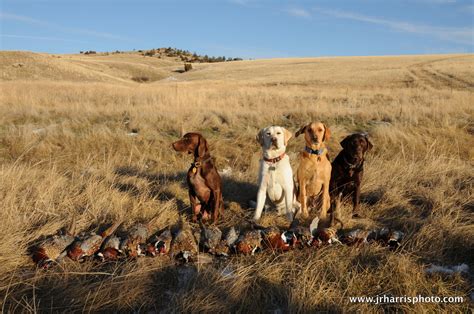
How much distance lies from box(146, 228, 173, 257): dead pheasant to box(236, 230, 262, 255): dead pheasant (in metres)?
0.70

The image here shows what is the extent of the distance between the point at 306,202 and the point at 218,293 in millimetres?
2167

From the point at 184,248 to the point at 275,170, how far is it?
146 cm

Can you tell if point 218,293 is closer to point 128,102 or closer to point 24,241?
point 24,241

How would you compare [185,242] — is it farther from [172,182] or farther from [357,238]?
[172,182]

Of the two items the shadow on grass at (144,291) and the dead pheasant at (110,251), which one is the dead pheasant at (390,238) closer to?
the shadow on grass at (144,291)

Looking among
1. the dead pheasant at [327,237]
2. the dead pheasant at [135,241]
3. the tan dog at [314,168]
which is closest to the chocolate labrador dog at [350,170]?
the tan dog at [314,168]

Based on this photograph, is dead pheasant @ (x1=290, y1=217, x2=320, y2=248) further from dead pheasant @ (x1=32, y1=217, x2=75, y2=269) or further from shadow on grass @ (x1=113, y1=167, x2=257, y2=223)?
dead pheasant @ (x1=32, y1=217, x2=75, y2=269)

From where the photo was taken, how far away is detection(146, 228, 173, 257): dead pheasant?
364cm

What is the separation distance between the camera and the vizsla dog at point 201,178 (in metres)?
4.39

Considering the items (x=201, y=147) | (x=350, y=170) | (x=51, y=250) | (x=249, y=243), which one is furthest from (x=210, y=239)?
(x=350, y=170)

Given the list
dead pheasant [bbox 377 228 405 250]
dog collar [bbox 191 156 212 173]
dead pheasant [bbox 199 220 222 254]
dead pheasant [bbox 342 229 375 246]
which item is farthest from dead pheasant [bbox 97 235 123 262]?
dead pheasant [bbox 377 228 405 250]

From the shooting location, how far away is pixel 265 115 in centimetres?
1098

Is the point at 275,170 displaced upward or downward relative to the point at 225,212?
upward

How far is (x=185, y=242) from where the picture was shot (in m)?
3.75
